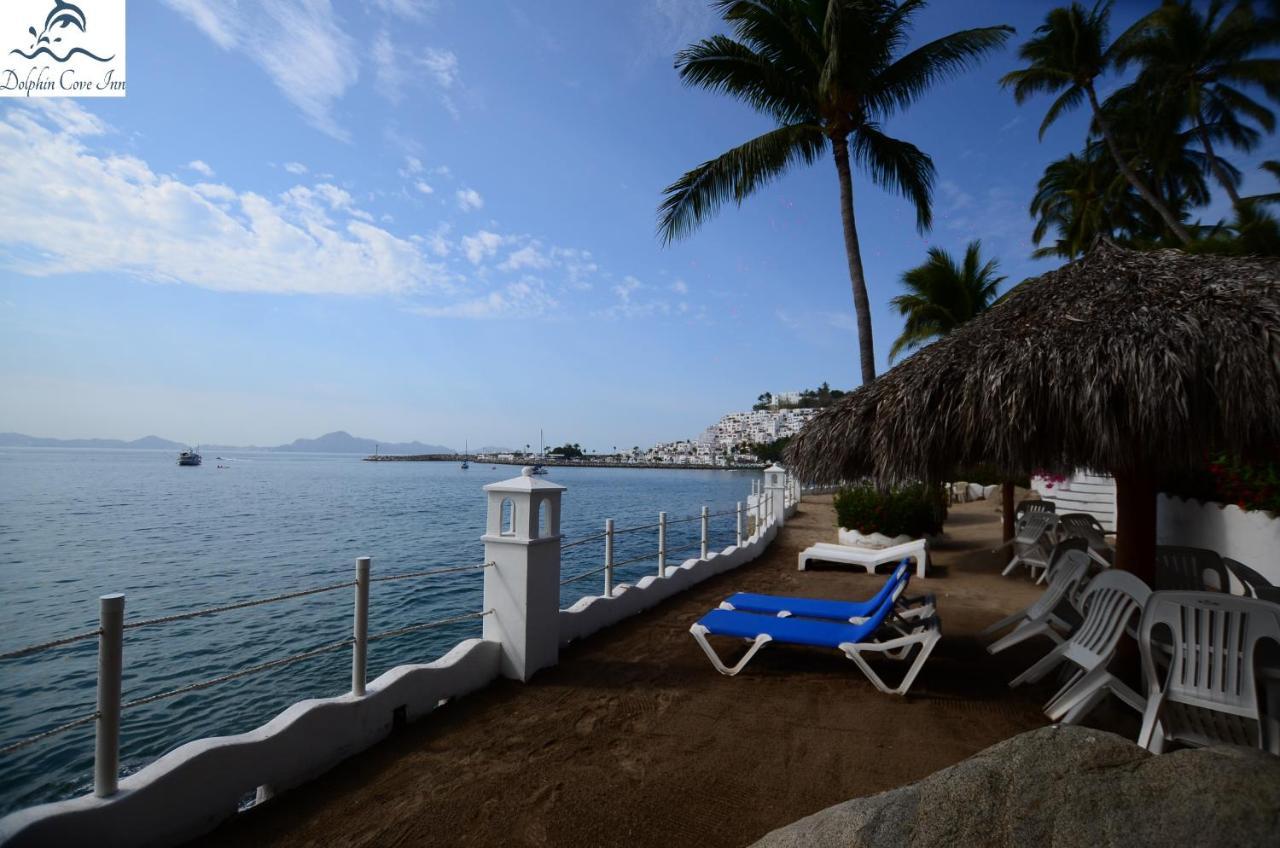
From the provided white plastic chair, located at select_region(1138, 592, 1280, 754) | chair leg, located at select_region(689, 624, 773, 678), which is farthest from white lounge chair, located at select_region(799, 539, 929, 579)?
white plastic chair, located at select_region(1138, 592, 1280, 754)

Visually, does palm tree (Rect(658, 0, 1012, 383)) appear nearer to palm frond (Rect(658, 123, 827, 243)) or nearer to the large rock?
Answer: palm frond (Rect(658, 123, 827, 243))

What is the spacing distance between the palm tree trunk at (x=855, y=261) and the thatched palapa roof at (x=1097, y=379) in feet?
19.1

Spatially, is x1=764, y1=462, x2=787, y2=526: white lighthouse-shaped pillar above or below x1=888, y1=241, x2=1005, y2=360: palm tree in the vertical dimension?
below

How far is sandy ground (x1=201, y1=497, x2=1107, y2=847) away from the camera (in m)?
2.89

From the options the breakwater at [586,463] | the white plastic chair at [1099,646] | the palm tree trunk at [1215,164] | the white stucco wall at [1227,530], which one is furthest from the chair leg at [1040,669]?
the breakwater at [586,463]

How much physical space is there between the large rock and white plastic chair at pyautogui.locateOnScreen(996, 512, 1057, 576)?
A: 7821 millimetres

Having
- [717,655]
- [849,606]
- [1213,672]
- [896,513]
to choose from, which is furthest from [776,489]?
[1213,672]

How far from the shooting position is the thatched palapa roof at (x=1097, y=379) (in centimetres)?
337

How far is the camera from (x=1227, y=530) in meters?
7.00

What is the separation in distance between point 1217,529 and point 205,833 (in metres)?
10.1

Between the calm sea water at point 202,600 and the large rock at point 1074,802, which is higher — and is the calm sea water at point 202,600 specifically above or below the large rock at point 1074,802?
below

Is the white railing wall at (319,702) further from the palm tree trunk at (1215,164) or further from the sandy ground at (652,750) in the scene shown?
the palm tree trunk at (1215,164)

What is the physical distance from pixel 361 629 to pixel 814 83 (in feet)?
36.3

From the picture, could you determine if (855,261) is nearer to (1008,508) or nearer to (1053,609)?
(1008,508)
